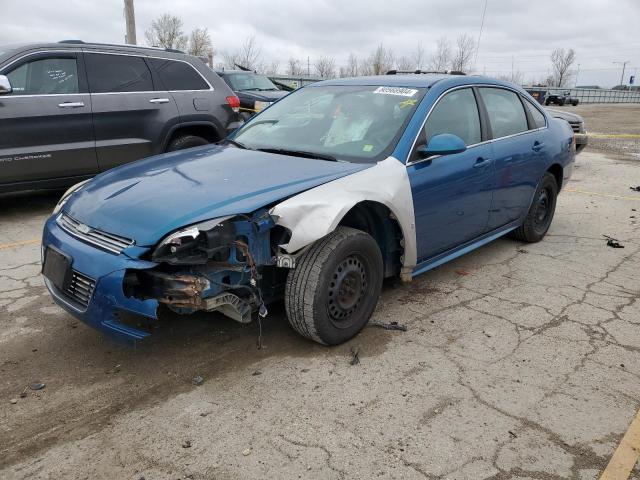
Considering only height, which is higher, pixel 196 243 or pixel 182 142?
Answer: pixel 182 142

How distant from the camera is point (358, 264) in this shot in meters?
3.43

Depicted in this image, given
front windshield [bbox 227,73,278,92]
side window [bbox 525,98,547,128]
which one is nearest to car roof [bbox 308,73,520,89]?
side window [bbox 525,98,547,128]

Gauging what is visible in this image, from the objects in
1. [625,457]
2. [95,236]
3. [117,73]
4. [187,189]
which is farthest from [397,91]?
[117,73]

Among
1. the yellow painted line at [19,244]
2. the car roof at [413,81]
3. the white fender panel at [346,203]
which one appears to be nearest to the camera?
the white fender panel at [346,203]

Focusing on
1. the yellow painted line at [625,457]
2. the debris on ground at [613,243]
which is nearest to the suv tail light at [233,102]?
the debris on ground at [613,243]

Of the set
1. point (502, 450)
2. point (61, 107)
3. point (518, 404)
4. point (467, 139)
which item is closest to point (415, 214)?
point (467, 139)

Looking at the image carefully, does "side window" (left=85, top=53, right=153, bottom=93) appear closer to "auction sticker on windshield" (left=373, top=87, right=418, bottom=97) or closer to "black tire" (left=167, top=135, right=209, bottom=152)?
"black tire" (left=167, top=135, right=209, bottom=152)

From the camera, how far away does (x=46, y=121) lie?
19.8 feet

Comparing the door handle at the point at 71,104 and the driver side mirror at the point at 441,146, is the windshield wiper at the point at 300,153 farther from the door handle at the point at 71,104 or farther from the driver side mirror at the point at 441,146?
the door handle at the point at 71,104

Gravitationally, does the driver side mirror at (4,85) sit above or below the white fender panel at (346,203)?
above

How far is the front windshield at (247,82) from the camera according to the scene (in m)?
13.4

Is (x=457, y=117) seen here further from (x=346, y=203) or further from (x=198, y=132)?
(x=198, y=132)

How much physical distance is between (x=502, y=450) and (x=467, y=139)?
259cm

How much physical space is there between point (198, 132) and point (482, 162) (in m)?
4.40
